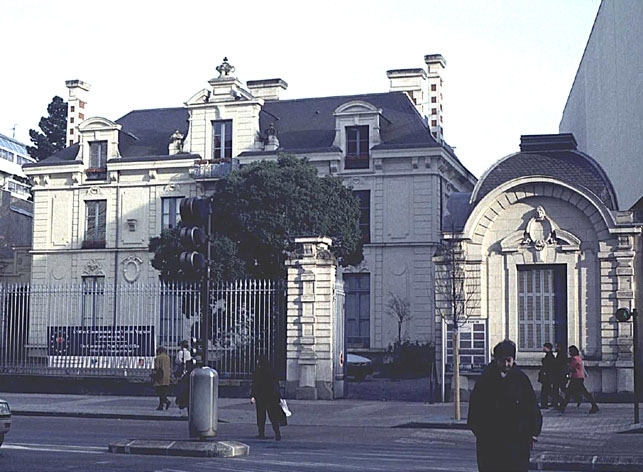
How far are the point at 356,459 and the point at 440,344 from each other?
11.7 m

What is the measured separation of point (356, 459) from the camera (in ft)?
48.5

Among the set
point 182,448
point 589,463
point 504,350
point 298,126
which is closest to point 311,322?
point 182,448

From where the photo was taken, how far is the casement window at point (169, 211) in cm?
4947

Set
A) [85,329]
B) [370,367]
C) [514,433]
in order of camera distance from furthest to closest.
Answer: [370,367]
[85,329]
[514,433]

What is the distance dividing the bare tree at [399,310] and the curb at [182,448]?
1161 inches

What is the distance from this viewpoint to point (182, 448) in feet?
50.6

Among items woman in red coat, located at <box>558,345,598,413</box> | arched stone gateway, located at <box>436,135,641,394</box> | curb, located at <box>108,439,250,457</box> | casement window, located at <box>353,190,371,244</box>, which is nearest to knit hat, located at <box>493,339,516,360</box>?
curb, located at <box>108,439,250,457</box>

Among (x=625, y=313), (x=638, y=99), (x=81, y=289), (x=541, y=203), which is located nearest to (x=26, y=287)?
(x=81, y=289)

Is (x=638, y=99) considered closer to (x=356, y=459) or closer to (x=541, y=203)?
(x=541, y=203)

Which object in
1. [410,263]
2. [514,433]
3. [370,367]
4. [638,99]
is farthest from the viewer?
[410,263]

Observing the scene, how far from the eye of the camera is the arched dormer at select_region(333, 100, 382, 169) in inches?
1842

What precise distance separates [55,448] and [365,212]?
105 ft

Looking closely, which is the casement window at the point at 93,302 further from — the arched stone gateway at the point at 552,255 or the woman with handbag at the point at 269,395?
the woman with handbag at the point at 269,395

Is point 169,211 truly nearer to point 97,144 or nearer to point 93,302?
point 97,144
